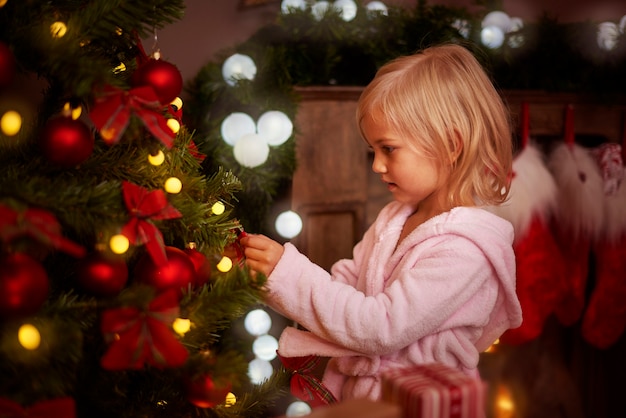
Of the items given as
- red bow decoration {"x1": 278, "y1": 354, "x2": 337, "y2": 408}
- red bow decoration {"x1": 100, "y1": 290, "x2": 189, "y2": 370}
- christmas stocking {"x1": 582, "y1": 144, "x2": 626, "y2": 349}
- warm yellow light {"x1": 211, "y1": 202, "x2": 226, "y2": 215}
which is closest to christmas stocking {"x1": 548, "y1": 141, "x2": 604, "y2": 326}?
christmas stocking {"x1": 582, "y1": 144, "x2": 626, "y2": 349}

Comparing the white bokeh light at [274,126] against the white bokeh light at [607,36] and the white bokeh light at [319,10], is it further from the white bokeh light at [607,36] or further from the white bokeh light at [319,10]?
the white bokeh light at [607,36]

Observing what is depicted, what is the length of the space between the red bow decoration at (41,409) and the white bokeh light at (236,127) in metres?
0.85

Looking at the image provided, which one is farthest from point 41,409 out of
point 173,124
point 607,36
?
point 607,36

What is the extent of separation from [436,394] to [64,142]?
1.69 feet

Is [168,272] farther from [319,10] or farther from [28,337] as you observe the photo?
[319,10]

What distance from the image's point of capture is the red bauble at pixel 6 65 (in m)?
0.68

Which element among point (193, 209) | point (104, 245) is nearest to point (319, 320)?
point (193, 209)

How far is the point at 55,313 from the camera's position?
73 cm

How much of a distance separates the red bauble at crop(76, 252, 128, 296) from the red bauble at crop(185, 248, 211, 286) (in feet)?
0.43

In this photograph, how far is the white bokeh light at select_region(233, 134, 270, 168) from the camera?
1.40 m

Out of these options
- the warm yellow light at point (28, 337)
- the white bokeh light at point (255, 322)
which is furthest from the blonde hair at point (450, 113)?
the warm yellow light at point (28, 337)

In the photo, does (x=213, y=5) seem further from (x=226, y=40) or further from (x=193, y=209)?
(x=193, y=209)

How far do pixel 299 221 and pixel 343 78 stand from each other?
17.8 inches

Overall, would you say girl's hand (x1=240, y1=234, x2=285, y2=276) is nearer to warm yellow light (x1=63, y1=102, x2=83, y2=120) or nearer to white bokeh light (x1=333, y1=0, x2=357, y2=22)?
warm yellow light (x1=63, y1=102, x2=83, y2=120)
